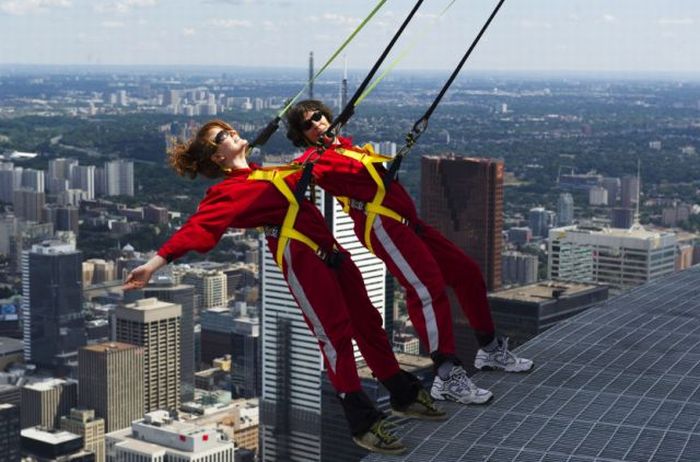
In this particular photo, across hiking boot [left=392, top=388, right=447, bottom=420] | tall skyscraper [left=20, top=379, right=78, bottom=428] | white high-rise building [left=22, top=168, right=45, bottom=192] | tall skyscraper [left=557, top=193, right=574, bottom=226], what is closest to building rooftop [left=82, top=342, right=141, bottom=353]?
tall skyscraper [left=20, top=379, right=78, bottom=428]

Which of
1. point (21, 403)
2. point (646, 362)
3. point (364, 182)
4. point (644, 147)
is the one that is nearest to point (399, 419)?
point (364, 182)

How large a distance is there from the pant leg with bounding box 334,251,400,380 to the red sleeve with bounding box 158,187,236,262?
1.06 ft

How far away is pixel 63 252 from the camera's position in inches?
1519

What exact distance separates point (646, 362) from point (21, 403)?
25712 millimetres

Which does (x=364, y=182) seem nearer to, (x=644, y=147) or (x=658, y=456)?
(x=658, y=456)

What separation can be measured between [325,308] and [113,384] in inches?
1058

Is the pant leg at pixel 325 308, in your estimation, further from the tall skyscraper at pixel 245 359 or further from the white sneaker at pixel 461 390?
the tall skyscraper at pixel 245 359

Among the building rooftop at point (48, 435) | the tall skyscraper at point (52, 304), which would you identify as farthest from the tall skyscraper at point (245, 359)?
the building rooftop at point (48, 435)

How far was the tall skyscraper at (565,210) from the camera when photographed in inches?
1928

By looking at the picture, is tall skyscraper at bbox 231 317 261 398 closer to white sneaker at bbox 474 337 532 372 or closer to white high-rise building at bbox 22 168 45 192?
white high-rise building at bbox 22 168 45 192

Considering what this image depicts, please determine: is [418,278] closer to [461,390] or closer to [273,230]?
[461,390]

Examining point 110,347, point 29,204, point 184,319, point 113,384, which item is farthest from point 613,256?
point 29,204

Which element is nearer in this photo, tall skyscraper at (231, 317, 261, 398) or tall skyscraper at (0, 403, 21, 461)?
tall skyscraper at (0, 403, 21, 461)

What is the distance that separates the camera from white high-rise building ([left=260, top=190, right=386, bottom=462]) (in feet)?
77.6
